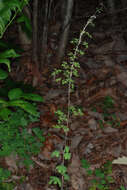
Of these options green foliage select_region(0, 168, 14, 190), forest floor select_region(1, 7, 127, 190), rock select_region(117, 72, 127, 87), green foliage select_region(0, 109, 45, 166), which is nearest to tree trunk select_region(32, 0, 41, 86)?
forest floor select_region(1, 7, 127, 190)

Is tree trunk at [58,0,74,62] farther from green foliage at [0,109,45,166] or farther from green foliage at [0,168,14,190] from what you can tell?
green foliage at [0,168,14,190]

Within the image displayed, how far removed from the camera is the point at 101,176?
172cm

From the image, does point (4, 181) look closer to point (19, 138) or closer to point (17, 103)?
point (19, 138)

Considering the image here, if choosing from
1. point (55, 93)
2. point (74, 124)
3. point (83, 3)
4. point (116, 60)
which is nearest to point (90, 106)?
point (74, 124)

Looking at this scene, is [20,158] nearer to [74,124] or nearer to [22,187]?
[22,187]

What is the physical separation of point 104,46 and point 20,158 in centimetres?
212

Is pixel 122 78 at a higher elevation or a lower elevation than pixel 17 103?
higher

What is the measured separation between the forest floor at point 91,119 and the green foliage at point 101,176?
20 millimetres

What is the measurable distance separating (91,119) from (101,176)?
0.66m

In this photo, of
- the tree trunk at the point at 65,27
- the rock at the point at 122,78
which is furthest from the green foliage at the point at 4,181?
the rock at the point at 122,78

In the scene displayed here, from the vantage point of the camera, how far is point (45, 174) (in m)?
1.82

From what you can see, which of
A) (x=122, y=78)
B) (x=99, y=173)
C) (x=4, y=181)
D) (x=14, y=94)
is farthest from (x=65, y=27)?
(x=4, y=181)

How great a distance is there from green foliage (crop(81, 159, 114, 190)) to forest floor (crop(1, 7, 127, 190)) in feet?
0.07

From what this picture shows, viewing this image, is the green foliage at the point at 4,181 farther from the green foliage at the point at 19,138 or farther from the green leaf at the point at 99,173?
the green leaf at the point at 99,173
